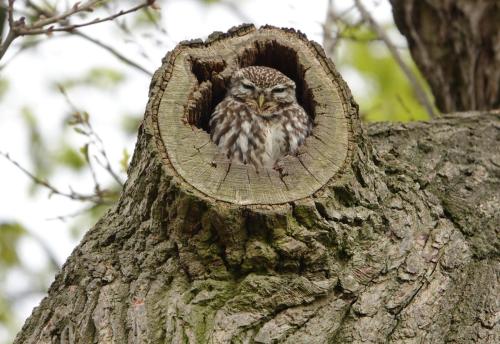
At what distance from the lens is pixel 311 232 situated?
8.84 feet

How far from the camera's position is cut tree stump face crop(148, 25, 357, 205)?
268 centimetres

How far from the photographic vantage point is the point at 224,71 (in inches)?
128

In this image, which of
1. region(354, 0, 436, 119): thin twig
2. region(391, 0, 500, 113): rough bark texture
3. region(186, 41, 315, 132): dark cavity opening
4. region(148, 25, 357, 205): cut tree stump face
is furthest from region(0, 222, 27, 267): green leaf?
region(391, 0, 500, 113): rough bark texture

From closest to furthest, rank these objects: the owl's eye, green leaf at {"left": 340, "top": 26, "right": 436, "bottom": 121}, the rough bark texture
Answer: the owl's eye < the rough bark texture < green leaf at {"left": 340, "top": 26, "right": 436, "bottom": 121}

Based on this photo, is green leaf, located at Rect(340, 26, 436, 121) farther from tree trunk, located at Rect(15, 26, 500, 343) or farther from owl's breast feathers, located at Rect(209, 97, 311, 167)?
tree trunk, located at Rect(15, 26, 500, 343)

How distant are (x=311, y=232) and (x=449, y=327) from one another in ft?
2.25

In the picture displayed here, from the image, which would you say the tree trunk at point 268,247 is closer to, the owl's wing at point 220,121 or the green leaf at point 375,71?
the owl's wing at point 220,121

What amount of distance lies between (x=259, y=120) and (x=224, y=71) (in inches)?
36.7

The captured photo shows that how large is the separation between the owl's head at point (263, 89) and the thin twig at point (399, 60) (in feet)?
4.62

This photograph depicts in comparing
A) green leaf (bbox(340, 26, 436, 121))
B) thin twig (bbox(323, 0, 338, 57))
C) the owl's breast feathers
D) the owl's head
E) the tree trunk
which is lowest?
the tree trunk

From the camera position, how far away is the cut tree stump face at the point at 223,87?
2682mm

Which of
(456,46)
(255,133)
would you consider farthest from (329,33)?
(255,133)

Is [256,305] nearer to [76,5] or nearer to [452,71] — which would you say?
[76,5]

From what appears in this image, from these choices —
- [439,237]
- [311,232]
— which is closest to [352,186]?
[311,232]
